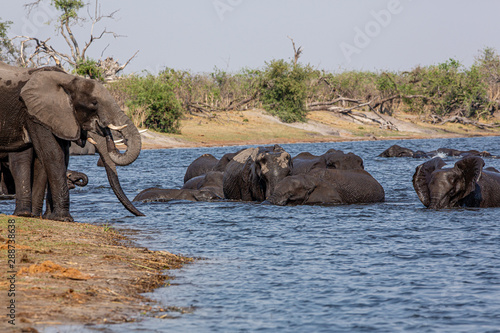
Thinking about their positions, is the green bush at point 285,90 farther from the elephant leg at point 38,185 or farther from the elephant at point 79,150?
the elephant leg at point 38,185

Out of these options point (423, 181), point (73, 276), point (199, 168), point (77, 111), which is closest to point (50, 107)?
point (77, 111)

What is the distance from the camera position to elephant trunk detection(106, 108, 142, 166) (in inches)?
402

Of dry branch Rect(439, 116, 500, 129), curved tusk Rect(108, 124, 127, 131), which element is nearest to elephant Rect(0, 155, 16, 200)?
curved tusk Rect(108, 124, 127, 131)

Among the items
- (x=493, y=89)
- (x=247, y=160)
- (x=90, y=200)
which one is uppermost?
(x=493, y=89)

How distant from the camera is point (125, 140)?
10.4 metres

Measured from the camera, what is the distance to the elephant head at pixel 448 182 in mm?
12398

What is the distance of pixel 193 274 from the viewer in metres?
7.43

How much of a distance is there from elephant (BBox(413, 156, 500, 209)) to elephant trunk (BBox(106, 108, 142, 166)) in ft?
18.3

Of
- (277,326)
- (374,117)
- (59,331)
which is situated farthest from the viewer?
(374,117)

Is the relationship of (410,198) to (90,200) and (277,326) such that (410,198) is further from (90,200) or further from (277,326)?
(277,326)

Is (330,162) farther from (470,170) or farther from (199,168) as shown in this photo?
(470,170)

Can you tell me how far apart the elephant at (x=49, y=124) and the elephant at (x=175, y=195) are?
15.4 feet

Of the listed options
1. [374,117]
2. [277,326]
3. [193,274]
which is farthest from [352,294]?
[374,117]

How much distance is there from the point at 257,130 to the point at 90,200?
39.2 m
